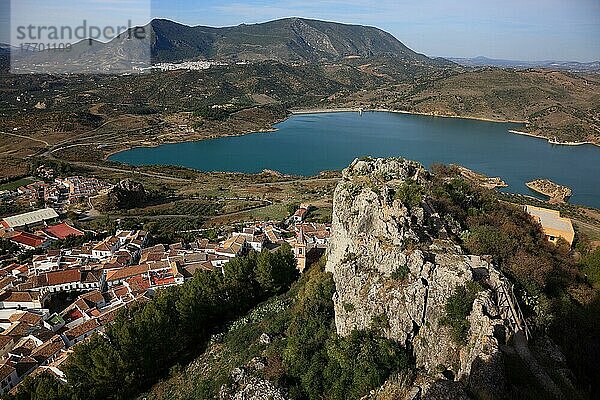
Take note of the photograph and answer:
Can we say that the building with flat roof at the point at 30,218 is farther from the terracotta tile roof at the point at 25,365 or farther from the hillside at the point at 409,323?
the hillside at the point at 409,323

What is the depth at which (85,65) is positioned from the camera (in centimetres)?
17925

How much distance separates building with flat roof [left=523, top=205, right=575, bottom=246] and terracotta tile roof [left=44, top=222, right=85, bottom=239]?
29.5m

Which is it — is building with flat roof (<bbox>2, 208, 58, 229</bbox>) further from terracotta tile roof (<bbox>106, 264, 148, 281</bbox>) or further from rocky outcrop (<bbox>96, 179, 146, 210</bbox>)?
terracotta tile roof (<bbox>106, 264, 148, 281</bbox>)

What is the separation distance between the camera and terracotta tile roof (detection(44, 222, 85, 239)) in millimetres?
32000

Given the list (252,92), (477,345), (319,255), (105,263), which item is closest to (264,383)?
(477,345)

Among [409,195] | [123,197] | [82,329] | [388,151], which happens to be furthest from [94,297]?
[388,151]

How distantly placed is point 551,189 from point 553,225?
28.1 metres

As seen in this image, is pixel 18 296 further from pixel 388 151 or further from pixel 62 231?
pixel 388 151

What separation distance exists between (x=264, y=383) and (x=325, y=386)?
1.87 meters

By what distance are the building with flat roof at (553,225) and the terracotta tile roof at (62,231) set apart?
96.6 ft

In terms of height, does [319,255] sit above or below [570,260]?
below

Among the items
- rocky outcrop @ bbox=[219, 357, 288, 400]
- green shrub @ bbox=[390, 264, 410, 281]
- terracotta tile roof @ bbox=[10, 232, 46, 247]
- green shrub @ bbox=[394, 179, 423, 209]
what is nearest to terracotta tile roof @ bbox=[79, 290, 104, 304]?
terracotta tile roof @ bbox=[10, 232, 46, 247]

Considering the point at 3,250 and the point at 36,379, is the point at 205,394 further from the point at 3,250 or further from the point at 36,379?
the point at 3,250

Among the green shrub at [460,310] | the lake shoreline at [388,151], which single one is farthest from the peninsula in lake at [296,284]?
the lake shoreline at [388,151]
